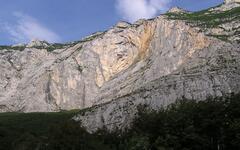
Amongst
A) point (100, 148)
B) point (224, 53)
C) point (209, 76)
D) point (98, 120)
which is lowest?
point (100, 148)

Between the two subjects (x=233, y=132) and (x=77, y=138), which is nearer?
(x=77, y=138)

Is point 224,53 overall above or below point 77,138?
above

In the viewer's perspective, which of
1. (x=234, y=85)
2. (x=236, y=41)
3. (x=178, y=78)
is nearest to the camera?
(x=234, y=85)

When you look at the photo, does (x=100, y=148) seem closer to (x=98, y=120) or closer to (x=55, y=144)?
(x=55, y=144)

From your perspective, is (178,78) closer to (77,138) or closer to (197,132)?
(197,132)

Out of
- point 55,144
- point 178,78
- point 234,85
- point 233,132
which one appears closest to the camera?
point 55,144

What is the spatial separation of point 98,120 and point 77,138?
4231 inches

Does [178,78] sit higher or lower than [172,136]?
higher

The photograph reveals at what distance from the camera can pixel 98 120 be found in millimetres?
180125

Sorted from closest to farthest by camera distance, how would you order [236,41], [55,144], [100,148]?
[55,144], [100,148], [236,41]

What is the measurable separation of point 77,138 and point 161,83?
10901cm

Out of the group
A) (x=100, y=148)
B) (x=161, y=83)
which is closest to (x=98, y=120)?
(x=161, y=83)

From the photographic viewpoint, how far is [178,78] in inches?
6964

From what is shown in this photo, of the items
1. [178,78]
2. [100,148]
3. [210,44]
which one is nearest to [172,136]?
[100,148]
